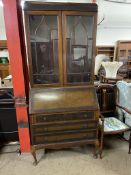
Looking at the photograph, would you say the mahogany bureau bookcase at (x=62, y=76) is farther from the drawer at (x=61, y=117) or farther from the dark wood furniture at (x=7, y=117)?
the dark wood furniture at (x=7, y=117)

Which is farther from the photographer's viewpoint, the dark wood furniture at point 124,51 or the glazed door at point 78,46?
the dark wood furniture at point 124,51

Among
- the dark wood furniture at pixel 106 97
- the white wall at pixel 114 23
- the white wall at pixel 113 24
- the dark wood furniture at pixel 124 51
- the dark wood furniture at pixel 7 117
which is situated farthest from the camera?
the dark wood furniture at pixel 124 51

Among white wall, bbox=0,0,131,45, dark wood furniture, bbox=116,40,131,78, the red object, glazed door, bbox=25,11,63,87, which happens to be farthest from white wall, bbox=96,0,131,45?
the red object

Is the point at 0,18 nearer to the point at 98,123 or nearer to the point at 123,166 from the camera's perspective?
the point at 98,123

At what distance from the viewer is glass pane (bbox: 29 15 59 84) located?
1809 millimetres

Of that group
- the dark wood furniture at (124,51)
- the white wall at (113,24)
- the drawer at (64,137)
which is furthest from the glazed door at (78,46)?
the dark wood furniture at (124,51)

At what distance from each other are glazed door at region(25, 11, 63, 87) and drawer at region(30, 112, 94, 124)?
0.42 metres

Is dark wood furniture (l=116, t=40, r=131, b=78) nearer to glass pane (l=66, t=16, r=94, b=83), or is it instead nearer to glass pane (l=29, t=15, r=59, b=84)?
glass pane (l=66, t=16, r=94, b=83)

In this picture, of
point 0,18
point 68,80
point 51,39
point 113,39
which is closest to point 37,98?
point 68,80

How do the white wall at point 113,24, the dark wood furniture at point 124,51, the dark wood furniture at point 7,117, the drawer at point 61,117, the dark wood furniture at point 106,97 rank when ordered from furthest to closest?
the dark wood furniture at point 124,51 → the white wall at point 113,24 → the dark wood furniture at point 106,97 → the dark wood furniture at point 7,117 → the drawer at point 61,117

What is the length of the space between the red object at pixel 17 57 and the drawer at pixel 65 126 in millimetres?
298

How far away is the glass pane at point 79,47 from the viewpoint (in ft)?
6.14

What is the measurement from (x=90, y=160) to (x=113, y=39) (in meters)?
6.01

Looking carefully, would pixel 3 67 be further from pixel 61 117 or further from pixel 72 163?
pixel 72 163
